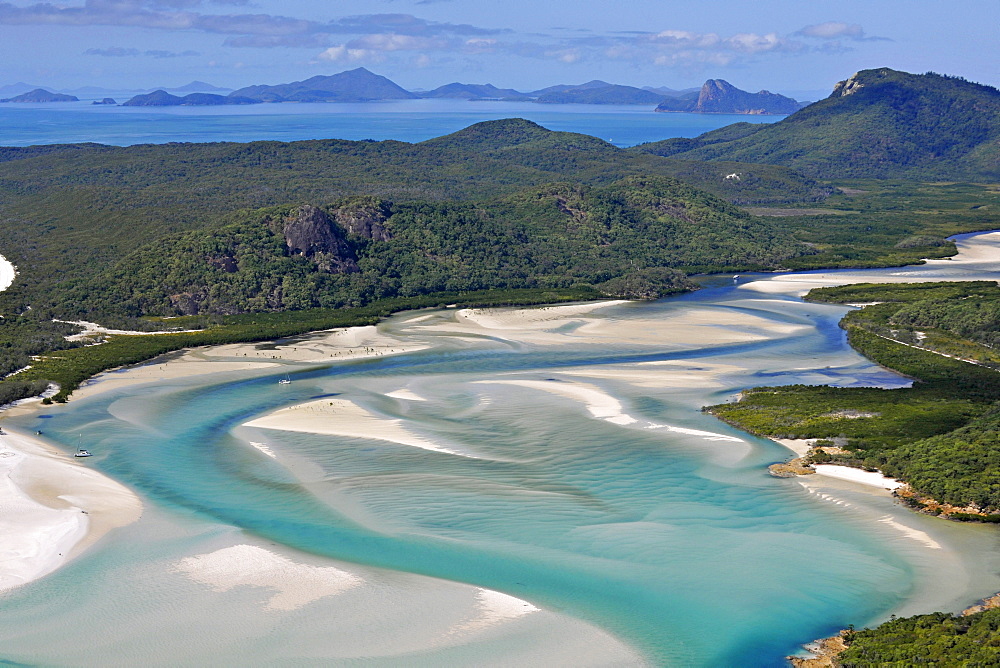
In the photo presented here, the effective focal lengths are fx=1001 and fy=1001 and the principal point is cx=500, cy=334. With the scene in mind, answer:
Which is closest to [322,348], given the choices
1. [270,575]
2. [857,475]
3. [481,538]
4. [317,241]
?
[317,241]

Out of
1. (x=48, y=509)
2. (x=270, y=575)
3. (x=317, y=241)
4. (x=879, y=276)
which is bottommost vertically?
(x=270, y=575)

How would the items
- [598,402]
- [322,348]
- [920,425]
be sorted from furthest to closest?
[322,348]
[598,402]
[920,425]

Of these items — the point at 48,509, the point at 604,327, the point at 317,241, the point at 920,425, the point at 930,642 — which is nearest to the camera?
the point at 930,642

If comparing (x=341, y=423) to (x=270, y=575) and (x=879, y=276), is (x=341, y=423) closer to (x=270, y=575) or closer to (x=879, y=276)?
(x=270, y=575)

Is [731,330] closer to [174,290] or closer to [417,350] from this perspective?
[417,350]

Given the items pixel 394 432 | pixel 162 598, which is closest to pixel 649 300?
pixel 394 432

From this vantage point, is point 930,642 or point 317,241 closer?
point 930,642
